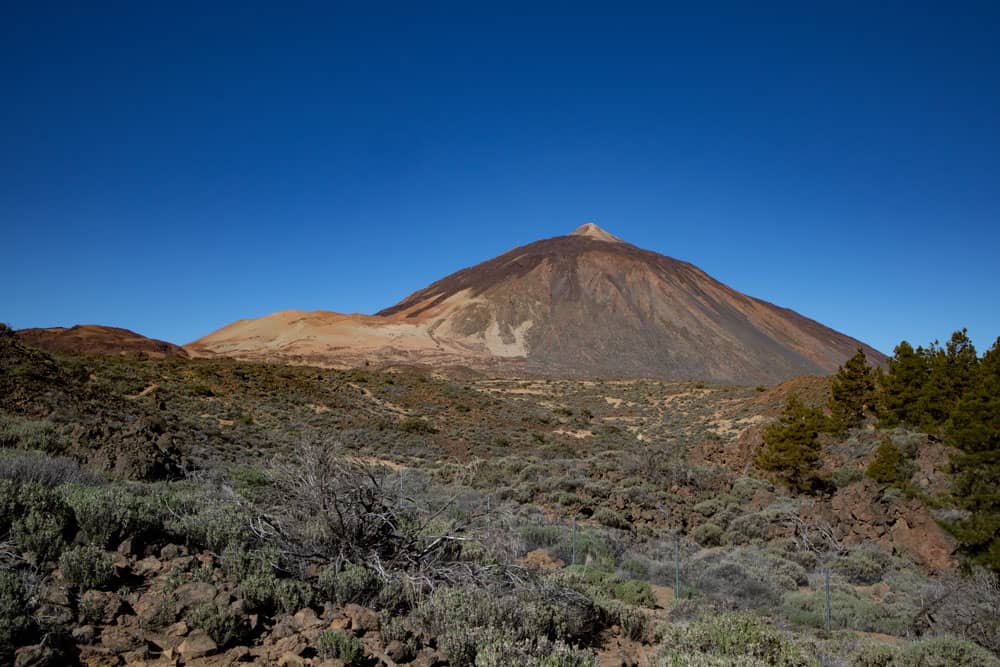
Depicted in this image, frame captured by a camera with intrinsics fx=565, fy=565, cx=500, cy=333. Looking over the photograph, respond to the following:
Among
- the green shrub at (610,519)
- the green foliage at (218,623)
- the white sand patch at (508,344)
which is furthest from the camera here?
the white sand patch at (508,344)

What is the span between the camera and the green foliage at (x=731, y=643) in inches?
169

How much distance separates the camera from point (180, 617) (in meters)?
3.79

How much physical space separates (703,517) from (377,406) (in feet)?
61.1

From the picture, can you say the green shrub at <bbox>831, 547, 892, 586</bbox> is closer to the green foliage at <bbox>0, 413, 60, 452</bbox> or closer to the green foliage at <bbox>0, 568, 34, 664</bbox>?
the green foliage at <bbox>0, 568, 34, 664</bbox>

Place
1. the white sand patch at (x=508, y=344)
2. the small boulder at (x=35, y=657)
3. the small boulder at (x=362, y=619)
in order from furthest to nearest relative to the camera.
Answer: the white sand patch at (x=508, y=344) → the small boulder at (x=362, y=619) → the small boulder at (x=35, y=657)

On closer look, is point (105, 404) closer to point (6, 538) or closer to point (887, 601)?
point (6, 538)

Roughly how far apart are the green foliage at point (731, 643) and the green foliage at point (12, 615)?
3.93 metres

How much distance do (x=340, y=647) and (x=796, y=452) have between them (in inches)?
629

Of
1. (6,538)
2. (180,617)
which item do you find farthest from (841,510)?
(6,538)

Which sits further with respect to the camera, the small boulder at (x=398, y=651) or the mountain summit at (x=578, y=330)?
the mountain summit at (x=578, y=330)

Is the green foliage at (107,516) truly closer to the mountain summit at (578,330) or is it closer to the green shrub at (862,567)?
the green shrub at (862,567)

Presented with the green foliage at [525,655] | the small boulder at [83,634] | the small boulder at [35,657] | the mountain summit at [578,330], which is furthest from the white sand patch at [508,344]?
the small boulder at [35,657]

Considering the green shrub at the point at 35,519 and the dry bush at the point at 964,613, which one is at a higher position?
the green shrub at the point at 35,519

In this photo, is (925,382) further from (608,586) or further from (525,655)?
(525,655)
